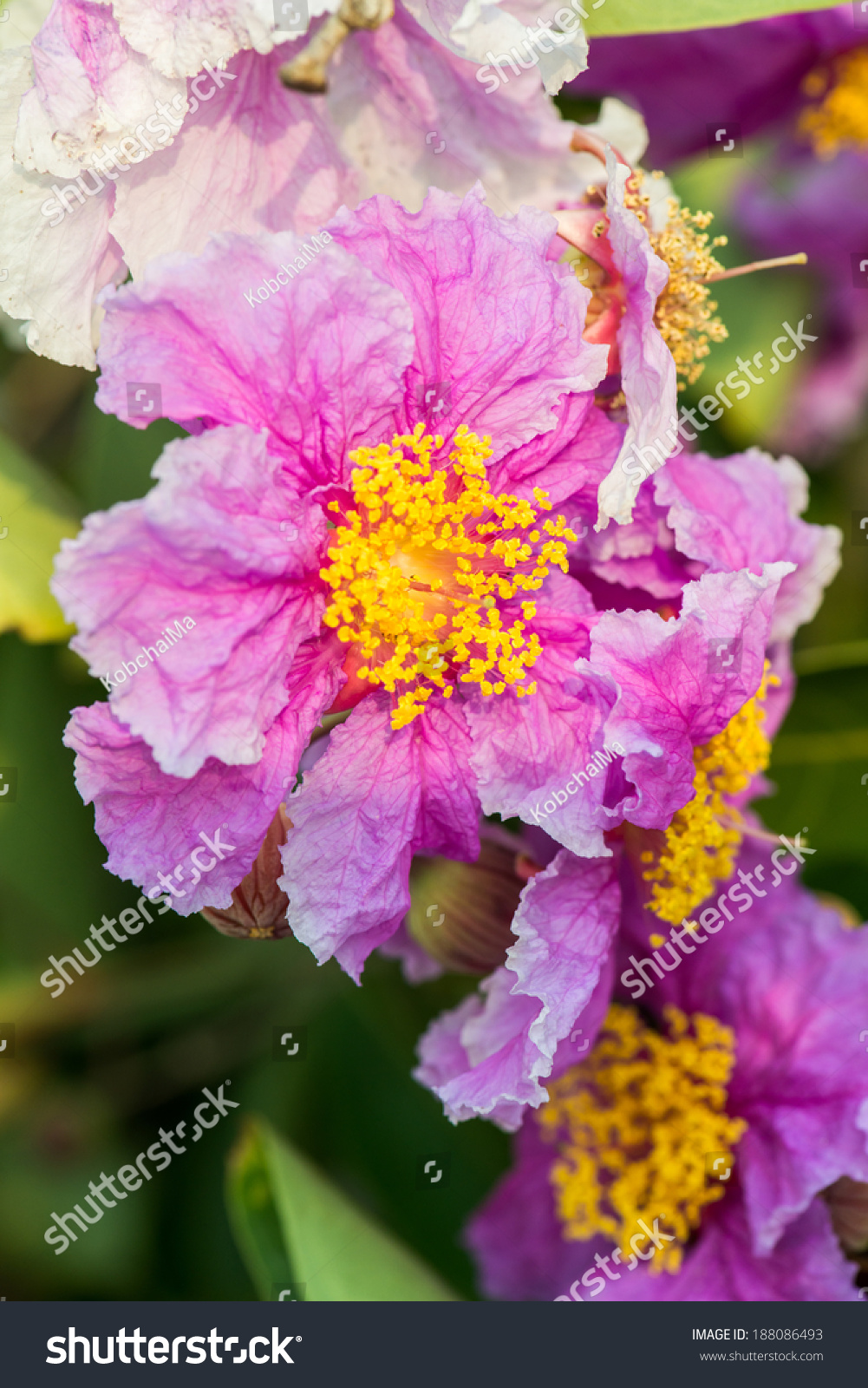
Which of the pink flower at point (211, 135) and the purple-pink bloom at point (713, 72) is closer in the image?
the pink flower at point (211, 135)

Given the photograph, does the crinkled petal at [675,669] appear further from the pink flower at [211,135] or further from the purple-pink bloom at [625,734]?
the pink flower at [211,135]

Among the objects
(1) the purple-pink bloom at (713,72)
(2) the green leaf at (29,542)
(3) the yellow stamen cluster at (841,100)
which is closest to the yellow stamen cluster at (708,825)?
(2) the green leaf at (29,542)

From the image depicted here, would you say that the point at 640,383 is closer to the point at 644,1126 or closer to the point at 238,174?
the point at 238,174

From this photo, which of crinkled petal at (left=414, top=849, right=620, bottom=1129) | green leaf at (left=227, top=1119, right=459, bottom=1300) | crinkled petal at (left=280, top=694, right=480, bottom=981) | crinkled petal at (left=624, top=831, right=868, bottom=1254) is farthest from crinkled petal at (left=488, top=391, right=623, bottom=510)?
green leaf at (left=227, top=1119, right=459, bottom=1300)

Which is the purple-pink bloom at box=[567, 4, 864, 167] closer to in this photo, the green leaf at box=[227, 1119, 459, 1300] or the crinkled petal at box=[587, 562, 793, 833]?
the crinkled petal at box=[587, 562, 793, 833]

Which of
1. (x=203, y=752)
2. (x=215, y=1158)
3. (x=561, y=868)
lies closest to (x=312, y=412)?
(x=203, y=752)
